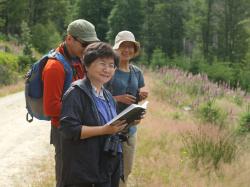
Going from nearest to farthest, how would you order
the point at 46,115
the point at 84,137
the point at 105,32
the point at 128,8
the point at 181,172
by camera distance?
the point at 84,137 → the point at 46,115 → the point at 181,172 → the point at 128,8 → the point at 105,32

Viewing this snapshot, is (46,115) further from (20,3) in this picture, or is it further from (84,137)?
(20,3)

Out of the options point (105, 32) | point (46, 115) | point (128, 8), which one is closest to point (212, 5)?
point (128, 8)

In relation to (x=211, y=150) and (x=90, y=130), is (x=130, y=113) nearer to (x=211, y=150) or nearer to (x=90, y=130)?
(x=90, y=130)

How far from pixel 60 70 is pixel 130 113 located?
68cm

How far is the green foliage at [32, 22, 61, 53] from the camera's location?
50.0 metres

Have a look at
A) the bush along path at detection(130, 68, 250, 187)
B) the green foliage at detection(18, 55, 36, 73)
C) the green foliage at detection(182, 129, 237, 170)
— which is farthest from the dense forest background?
the green foliage at detection(182, 129, 237, 170)

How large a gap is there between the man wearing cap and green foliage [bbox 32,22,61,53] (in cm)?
4559

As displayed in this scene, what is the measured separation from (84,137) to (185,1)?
6000 centimetres

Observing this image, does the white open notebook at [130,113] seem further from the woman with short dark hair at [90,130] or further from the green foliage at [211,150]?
the green foliage at [211,150]

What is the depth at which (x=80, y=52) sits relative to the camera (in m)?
4.02

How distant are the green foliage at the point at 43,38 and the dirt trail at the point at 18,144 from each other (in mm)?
35281

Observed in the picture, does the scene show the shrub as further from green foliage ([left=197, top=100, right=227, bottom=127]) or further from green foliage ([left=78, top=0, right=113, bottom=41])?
green foliage ([left=78, top=0, right=113, bottom=41])

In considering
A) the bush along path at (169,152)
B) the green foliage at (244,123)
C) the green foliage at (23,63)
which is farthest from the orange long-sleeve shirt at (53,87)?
the green foliage at (23,63)

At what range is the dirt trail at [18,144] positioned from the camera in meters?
7.92
